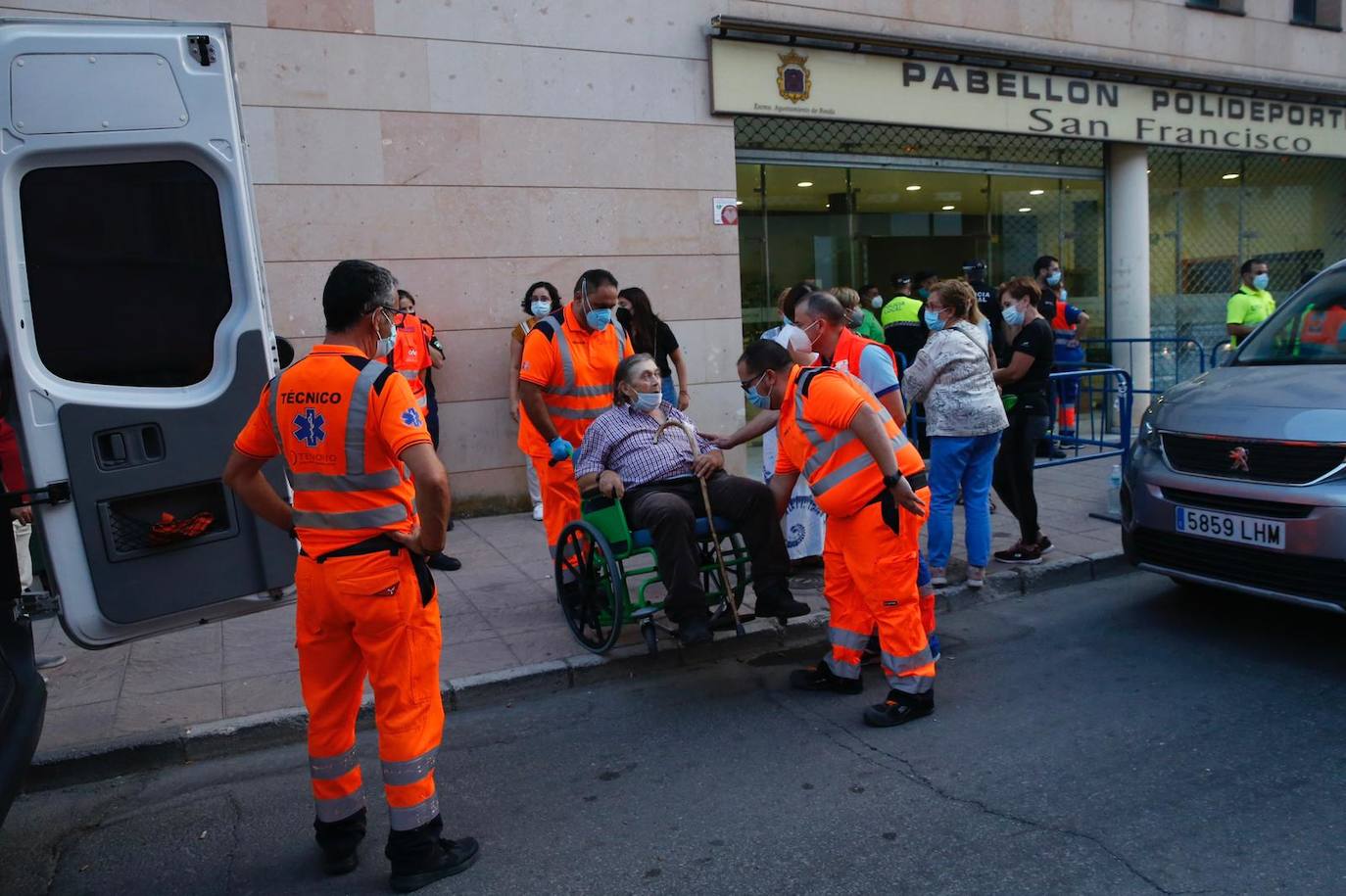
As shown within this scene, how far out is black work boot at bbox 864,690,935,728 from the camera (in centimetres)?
435

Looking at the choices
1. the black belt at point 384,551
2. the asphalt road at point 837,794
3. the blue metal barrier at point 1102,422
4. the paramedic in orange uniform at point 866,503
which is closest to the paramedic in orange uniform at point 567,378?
the asphalt road at point 837,794

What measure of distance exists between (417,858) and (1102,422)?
793 centimetres

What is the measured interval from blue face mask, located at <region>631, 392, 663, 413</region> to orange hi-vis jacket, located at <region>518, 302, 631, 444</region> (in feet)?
1.86

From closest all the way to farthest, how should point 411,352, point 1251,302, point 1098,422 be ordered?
point 411,352 < point 1098,422 < point 1251,302

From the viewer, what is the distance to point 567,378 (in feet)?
19.0

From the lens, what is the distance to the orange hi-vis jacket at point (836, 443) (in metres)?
4.27

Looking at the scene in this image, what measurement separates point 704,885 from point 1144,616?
3596 mm

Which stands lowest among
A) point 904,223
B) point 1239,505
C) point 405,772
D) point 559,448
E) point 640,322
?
point 405,772

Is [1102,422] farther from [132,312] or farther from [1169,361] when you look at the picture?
[132,312]

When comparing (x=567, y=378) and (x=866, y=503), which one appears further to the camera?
(x=567, y=378)

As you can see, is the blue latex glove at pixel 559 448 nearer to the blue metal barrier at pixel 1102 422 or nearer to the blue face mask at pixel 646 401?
the blue face mask at pixel 646 401

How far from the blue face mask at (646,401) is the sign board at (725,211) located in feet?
14.9

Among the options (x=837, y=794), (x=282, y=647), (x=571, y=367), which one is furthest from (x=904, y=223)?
(x=837, y=794)

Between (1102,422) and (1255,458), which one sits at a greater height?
(1255,458)
